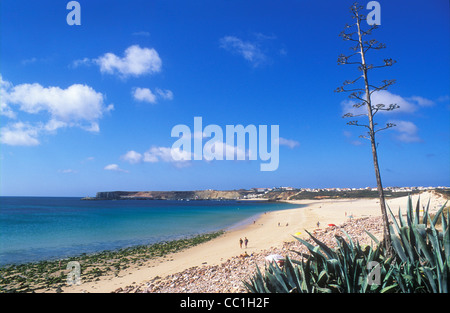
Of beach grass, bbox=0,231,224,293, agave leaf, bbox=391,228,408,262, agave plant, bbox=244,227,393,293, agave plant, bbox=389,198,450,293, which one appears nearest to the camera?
agave plant, bbox=389,198,450,293

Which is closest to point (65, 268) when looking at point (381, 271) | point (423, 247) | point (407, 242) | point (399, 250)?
point (381, 271)

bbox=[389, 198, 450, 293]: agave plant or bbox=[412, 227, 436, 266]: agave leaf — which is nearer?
bbox=[389, 198, 450, 293]: agave plant

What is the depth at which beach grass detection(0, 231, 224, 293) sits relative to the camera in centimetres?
1413

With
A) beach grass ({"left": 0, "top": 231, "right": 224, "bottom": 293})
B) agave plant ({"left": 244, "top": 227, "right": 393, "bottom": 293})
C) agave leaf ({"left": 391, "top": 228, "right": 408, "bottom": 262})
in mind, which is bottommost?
beach grass ({"left": 0, "top": 231, "right": 224, "bottom": 293})

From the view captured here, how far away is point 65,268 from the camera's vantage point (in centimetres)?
1762

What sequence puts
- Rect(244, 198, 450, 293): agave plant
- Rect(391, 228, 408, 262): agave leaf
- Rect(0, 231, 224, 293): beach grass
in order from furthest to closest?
Rect(0, 231, 224, 293): beach grass, Rect(391, 228, 408, 262): agave leaf, Rect(244, 198, 450, 293): agave plant

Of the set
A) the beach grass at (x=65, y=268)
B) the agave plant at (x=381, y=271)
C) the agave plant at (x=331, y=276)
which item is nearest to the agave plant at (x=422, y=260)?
the agave plant at (x=381, y=271)

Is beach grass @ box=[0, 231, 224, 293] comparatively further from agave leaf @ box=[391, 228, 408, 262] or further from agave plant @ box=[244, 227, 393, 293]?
agave leaf @ box=[391, 228, 408, 262]

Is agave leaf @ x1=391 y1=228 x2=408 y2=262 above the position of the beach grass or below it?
above

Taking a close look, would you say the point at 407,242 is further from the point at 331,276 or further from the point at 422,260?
the point at 331,276

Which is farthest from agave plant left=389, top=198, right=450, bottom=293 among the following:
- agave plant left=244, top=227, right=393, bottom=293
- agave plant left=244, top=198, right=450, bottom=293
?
agave plant left=244, top=227, right=393, bottom=293

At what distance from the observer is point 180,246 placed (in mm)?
24094

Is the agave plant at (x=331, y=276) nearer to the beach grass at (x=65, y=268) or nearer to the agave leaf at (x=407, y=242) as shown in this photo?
the agave leaf at (x=407, y=242)
